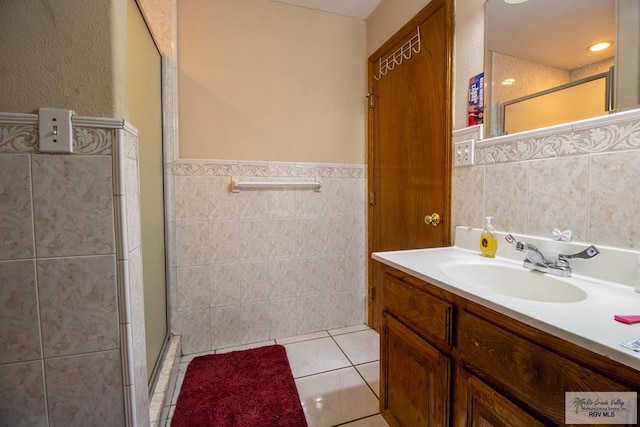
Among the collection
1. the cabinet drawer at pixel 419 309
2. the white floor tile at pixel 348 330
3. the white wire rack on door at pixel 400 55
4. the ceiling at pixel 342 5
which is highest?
the ceiling at pixel 342 5

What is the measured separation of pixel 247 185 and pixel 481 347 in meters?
1.56

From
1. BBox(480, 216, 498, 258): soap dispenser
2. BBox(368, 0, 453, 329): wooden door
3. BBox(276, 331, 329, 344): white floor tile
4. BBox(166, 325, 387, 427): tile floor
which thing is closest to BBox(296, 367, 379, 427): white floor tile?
BBox(166, 325, 387, 427): tile floor

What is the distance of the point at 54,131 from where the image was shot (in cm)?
77

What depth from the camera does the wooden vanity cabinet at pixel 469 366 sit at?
57 centimetres

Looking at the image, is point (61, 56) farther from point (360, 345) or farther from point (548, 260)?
point (360, 345)

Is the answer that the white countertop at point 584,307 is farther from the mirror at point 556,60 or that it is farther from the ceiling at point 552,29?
the ceiling at point 552,29

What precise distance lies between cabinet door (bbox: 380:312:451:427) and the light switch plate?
1.27 metres

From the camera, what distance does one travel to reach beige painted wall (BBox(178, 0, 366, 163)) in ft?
5.94

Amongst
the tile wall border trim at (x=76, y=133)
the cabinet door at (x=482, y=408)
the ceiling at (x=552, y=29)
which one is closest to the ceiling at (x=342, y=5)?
the ceiling at (x=552, y=29)

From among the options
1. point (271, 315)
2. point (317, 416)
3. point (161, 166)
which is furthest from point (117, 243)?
point (271, 315)

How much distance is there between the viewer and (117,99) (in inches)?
32.7

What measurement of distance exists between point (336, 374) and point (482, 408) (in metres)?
1.07

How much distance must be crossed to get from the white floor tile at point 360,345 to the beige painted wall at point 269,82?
135 cm

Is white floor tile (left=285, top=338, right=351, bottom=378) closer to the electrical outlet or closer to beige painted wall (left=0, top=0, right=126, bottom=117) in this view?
the electrical outlet
